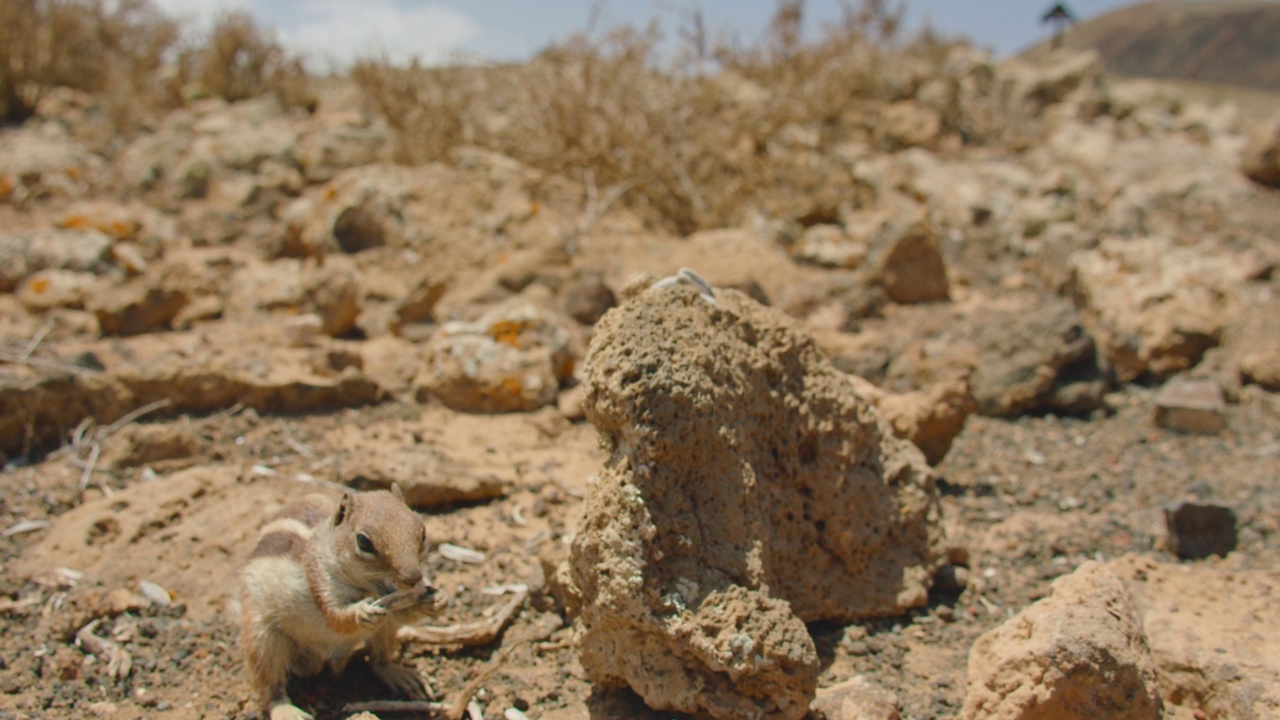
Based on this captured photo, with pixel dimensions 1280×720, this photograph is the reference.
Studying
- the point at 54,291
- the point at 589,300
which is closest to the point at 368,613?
the point at 589,300

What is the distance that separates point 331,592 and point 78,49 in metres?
13.9

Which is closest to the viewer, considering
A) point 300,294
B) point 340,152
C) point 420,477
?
point 420,477

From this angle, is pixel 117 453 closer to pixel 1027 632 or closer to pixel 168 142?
pixel 1027 632

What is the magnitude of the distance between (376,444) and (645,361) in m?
2.40

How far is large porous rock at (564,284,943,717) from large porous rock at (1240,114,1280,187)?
30.1ft

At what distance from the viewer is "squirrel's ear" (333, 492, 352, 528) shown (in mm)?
2850

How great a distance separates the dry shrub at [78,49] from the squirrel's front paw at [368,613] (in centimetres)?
1146

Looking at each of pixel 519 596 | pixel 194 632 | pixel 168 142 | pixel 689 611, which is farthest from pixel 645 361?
pixel 168 142

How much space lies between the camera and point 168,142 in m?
10.2

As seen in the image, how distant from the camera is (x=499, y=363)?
17.4 ft

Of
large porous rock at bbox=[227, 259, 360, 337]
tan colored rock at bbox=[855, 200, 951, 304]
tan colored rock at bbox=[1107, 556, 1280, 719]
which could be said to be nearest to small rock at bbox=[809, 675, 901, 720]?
tan colored rock at bbox=[1107, 556, 1280, 719]

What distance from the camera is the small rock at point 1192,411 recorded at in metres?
5.35

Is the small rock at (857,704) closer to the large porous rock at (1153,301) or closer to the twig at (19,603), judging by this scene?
the twig at (19,603)

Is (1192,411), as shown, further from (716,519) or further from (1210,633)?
(716,519)
